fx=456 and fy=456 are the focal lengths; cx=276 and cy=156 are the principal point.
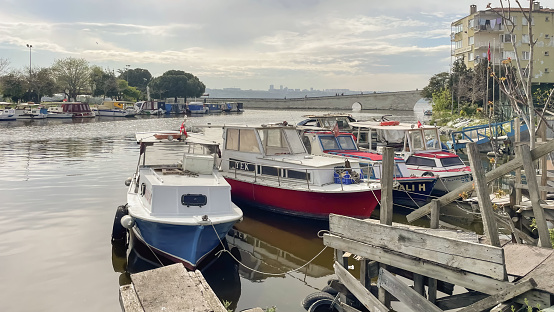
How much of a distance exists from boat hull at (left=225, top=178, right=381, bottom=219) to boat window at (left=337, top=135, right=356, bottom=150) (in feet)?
16.5

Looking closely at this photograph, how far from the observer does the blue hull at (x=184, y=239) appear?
11344 millimetres

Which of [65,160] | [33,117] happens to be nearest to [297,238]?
[65,160]

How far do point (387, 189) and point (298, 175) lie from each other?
8.46 meters

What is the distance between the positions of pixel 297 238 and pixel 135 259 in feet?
16.8

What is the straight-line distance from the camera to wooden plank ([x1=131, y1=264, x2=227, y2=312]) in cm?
440

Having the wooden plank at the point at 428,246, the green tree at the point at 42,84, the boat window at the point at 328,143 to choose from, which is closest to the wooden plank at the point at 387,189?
the wooden plank at the point at 428,246

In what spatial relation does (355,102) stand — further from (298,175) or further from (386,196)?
(386,196)

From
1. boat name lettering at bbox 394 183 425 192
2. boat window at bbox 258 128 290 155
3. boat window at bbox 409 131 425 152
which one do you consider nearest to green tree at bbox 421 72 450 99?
boat window at bbox 409 131 425 152

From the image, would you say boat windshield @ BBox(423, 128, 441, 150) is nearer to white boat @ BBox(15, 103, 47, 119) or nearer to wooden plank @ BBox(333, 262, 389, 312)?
wooden plank @ BBox(333, 262, 389, 312)

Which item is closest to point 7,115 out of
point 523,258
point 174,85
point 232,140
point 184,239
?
point 232,140

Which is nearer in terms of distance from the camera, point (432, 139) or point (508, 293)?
point (508, 293)

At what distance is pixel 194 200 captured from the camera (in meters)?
12.1

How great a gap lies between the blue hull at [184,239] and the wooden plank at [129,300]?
6.51m

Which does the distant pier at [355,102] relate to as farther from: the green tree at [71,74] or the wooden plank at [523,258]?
the wooden plank at [523,258]
